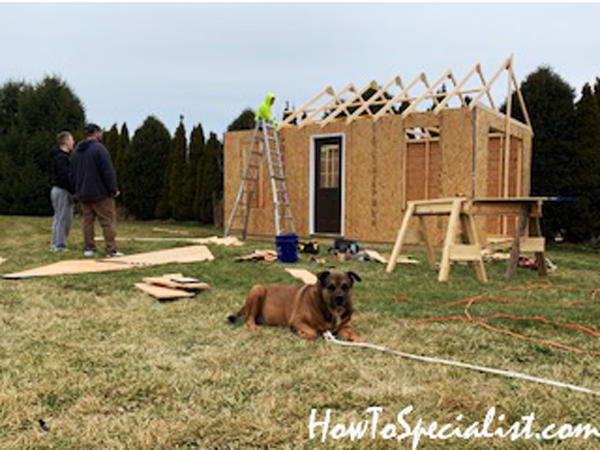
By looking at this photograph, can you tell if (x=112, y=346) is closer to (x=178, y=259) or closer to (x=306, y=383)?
(x=306, y=383)

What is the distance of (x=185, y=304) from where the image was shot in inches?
178

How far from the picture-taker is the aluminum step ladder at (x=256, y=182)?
1148 cm

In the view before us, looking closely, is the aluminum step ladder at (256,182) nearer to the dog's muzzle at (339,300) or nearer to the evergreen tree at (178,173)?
the evergreen tree at (178,173)

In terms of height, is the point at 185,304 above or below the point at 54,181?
below

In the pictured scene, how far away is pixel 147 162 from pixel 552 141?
1312 centimetres

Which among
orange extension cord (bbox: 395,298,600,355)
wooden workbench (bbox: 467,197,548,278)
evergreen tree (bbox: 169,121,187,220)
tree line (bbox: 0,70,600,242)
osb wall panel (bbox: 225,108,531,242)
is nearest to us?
orange extension cord (bbox: 395,298,600,355)

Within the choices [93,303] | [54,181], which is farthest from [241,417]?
[54,181]

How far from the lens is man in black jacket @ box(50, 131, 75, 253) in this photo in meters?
7.70

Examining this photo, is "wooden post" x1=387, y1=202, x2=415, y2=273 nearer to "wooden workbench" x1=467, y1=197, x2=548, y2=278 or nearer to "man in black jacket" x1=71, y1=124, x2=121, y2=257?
"wooden workbench" x1=467, y1=197, x2=548, y2=278

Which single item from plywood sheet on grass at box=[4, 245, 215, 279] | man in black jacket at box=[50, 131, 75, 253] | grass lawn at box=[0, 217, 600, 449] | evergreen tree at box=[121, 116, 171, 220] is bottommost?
grass lawn at box=[0, 217, 600, 449]

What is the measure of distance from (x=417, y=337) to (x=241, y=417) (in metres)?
1.73

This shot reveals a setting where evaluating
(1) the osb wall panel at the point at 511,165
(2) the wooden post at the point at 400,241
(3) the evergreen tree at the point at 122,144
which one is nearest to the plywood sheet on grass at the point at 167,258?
(2) the wooden post at the point at 400,241

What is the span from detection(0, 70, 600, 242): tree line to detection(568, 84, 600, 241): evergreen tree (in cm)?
2

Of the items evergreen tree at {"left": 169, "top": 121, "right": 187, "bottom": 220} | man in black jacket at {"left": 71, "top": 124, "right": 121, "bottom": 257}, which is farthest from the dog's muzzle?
evergreen tree at {"left": 169, "top": 121, "right": 187, "bottom": 220}
